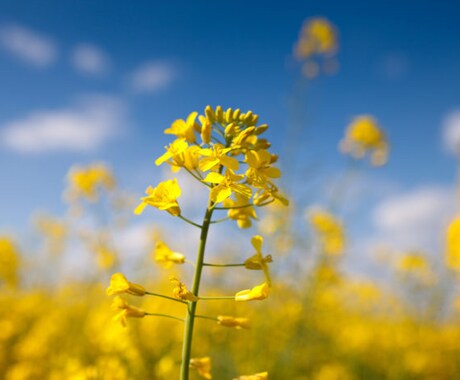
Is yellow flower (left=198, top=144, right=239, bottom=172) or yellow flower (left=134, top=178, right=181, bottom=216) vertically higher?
yellow flower (left=198, top=144, right=239, bottom=172)

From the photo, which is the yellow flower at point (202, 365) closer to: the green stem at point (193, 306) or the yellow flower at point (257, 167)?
the green stem at point (193, 306)

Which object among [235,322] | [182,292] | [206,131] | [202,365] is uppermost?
[206,131]

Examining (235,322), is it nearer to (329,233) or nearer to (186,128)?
(186,128)

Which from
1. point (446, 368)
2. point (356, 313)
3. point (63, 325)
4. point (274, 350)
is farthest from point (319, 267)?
point (356, 313)

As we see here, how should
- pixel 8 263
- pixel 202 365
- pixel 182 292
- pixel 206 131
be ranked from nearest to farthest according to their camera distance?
pixel 182 292 < pixel 202 365 < pixel 206 131 < pixel 8 263

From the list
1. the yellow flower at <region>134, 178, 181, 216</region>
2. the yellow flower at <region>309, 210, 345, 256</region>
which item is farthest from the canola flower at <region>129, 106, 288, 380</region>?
the yellow flower at <region>309, 210, 345, 256</region>

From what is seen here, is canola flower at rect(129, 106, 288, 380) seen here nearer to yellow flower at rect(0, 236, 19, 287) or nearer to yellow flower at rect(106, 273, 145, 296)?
yellow flower at rect(106, 273, 145, 296)

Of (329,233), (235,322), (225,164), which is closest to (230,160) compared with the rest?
(225,164)

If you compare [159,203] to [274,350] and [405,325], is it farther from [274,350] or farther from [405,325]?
[405,325]
